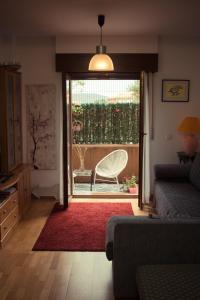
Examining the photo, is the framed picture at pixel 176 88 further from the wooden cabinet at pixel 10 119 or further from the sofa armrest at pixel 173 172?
the wooden cabinet at pixel 10 119

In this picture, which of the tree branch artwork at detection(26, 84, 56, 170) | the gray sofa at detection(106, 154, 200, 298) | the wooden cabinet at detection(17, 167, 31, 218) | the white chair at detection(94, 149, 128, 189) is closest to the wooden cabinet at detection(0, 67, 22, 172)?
the wooden cabinet at detection(17, 167, 31, 218)

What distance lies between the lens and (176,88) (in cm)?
519

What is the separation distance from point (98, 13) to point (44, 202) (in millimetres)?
2906

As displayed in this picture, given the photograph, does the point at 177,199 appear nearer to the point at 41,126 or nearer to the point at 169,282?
the point at 169,282

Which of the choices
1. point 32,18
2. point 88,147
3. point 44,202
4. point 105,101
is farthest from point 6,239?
point 105,101

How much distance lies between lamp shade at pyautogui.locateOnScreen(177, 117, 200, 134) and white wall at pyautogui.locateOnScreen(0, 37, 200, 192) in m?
0.32

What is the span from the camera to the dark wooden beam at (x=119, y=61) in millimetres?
4973

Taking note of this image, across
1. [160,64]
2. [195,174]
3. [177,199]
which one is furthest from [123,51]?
[177,199]

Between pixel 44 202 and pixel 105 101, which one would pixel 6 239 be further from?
pixel 105 101

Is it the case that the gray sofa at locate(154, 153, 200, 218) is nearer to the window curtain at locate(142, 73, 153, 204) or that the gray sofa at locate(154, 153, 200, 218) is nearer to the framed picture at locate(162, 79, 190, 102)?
the window curtain at locate(142, 73, 153, 204)

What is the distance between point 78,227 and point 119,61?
2410 mm

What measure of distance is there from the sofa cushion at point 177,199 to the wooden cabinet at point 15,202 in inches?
69.7

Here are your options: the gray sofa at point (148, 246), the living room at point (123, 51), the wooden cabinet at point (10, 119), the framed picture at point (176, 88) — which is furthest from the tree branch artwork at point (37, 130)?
the gray sofa at point (148, 246)

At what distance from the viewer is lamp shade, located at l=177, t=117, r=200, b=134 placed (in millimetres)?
4898
